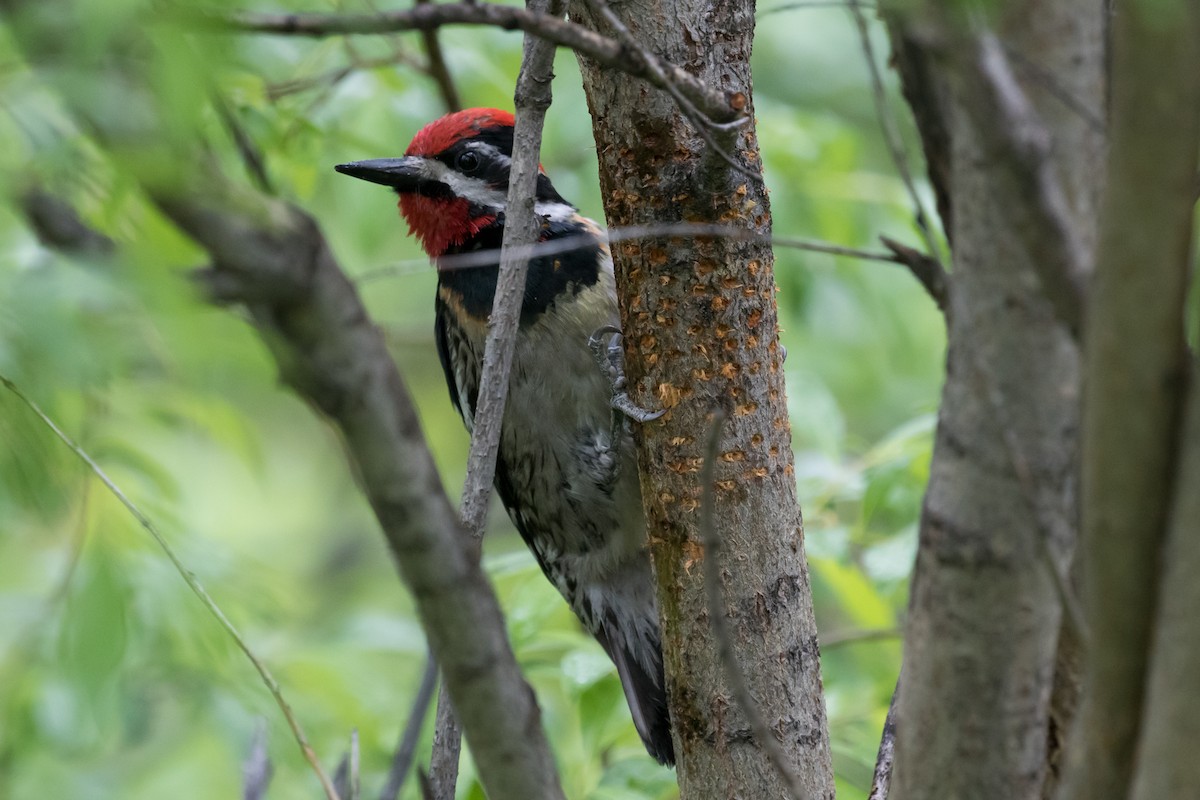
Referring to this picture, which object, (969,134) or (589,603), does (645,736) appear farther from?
(969,134)

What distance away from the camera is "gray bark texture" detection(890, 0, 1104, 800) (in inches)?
42.5

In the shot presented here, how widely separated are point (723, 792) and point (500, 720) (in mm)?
799

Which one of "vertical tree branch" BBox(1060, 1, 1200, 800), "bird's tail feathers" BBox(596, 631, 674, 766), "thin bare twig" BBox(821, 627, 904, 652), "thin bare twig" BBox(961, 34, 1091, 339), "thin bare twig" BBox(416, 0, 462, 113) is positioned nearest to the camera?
"vertical tree branch" BBox(1060, 1, 1200, 800)

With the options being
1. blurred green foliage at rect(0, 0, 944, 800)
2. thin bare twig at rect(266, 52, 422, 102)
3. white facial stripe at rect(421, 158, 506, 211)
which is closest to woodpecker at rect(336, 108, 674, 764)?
white facial stripe at rect(421, 158, 506, 211)

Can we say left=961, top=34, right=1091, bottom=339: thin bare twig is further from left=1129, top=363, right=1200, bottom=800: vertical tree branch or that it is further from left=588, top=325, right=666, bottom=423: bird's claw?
left=588, top=325, right=666, bottom=423: bird's claw

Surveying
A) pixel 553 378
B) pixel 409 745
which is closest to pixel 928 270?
pixel 409 745

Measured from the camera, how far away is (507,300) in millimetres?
1825

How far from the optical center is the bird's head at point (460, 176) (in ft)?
9.77

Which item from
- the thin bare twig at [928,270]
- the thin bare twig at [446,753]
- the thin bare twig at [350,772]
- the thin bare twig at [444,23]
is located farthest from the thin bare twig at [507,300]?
the thin bare twig at [928,270]

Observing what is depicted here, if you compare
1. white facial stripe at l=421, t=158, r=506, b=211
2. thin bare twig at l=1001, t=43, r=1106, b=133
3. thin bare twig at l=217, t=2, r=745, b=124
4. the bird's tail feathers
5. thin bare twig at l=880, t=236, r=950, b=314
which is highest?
thin bare twig at l=217, t=2, r=745, b=124

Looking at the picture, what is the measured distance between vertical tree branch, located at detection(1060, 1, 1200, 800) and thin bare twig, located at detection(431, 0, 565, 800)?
0.84m

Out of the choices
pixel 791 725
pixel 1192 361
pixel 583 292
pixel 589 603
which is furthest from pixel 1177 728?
pixel 589 603

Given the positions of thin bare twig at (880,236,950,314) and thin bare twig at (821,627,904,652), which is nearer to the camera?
thin bare twig at (880,236,950,314)

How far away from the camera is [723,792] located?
186 centimetres
